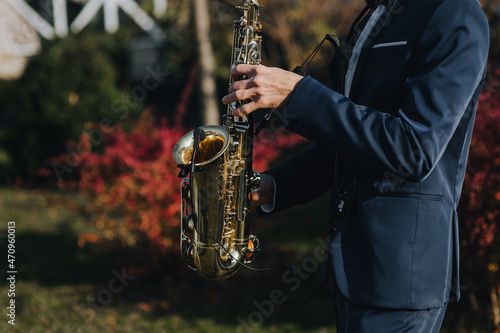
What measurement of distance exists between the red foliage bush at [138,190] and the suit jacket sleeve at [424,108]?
324 cm

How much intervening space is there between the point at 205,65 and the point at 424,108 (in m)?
5.57

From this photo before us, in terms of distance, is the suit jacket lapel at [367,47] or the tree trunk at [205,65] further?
the tree trunk at [205,65]

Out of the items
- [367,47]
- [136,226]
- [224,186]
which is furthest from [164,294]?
[367,47]

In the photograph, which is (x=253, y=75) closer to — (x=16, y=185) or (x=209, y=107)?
(x=209, y=107)

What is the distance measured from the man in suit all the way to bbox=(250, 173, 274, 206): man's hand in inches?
14.5

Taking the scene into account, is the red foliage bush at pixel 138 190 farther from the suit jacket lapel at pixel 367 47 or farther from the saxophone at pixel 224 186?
the suit jacket lapel at pixel 367 47

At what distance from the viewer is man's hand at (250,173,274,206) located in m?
2.21

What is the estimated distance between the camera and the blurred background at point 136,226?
4012mm

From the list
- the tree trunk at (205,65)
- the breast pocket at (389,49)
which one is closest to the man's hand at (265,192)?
the breast pocket at (389,49)

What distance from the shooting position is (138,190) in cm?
480

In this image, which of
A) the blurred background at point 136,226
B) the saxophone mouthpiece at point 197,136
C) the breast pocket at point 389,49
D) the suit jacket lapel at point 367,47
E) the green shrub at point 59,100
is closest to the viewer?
the breast pocket at point 389,49

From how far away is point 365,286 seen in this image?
1753 millimetres

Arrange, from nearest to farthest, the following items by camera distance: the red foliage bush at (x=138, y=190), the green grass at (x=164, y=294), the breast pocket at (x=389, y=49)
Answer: the breast pocket at (x=389, y=49), the green grass at (x=164, y=294), the red foliage bush at (x=138, y=190)

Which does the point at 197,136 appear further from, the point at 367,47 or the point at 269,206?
the point at 367,47
